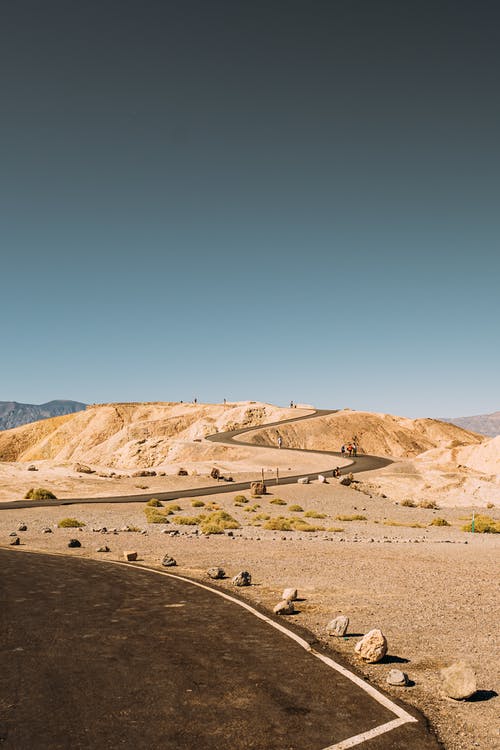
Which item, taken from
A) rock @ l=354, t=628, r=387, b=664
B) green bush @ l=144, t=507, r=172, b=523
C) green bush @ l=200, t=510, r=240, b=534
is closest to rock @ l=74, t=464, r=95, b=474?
green bush @ l=144, t=507, r=172, b=523

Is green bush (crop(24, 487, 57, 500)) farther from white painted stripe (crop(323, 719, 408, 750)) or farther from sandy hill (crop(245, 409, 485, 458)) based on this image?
sandy hill (crop(245, 409, 485, 458))

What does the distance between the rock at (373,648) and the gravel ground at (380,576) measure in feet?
0.53

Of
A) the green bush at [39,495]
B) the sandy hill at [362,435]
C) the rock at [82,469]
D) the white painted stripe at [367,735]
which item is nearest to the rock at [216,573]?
the white painted stripe at [367,735]

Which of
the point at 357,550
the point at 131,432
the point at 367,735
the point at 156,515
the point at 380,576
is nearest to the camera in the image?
the point at 367,735

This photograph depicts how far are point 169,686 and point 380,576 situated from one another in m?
11.0

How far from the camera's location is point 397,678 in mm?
8375

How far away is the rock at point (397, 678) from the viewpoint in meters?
8.36

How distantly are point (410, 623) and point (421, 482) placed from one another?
47013 mm

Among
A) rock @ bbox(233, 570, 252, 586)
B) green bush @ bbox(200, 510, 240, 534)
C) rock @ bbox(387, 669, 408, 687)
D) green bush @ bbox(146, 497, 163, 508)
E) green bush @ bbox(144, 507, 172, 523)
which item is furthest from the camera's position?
green bush @ bbox(146, 497, 163, 508)

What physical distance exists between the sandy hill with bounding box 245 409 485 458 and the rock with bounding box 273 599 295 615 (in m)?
79.3

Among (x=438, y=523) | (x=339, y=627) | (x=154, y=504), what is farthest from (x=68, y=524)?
(x=339, y=627)

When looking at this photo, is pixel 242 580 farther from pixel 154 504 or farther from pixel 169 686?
pixel 154 504

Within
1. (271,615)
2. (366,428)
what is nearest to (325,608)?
(271,615)

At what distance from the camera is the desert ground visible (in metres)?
9.65
